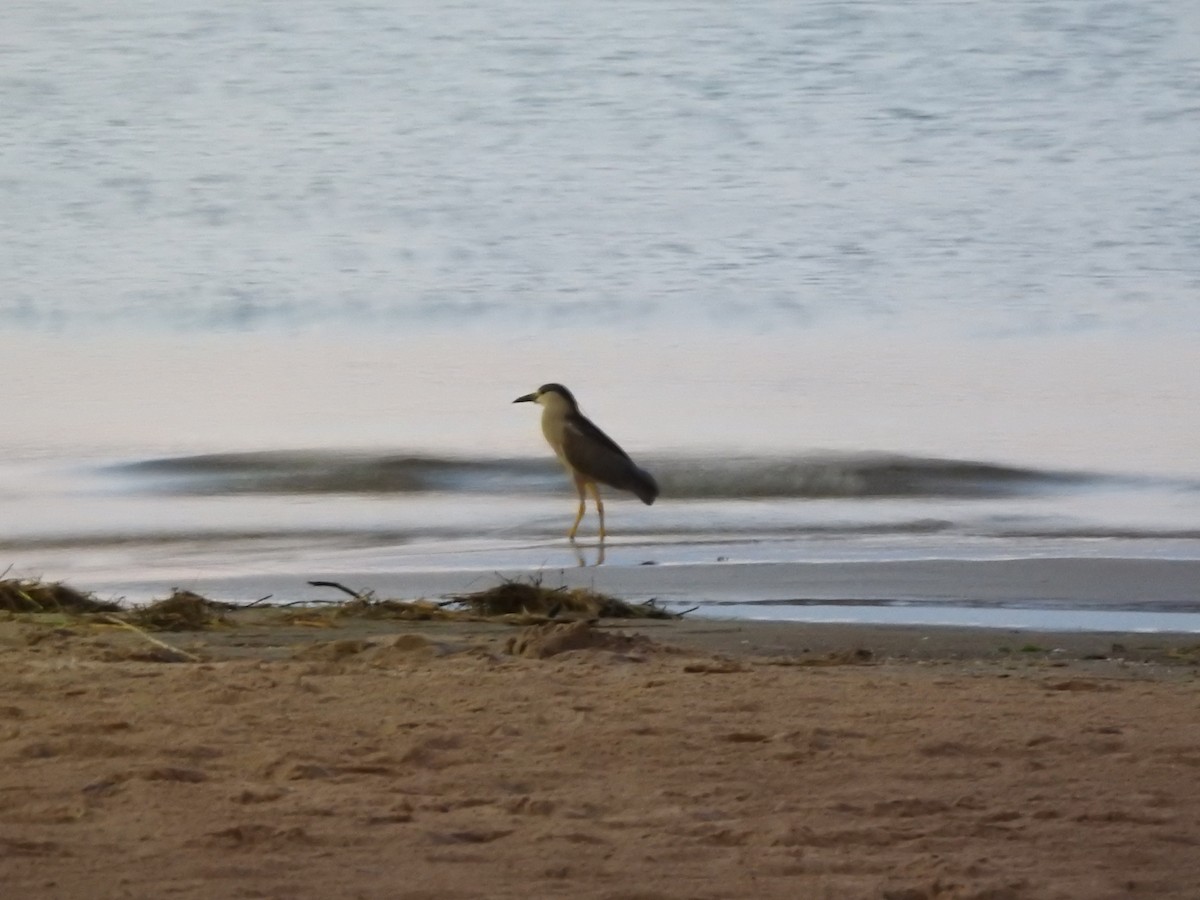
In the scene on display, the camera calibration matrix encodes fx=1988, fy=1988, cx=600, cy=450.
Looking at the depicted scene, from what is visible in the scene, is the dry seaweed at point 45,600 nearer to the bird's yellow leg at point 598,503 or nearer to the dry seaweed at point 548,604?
the dry seaweed at point 548,604

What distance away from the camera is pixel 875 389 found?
16719 mm

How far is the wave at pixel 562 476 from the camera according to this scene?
13352 millimetres

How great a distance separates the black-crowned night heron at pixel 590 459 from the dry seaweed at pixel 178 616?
14.6 feet

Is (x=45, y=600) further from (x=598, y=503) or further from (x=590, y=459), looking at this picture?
(x=590, y=459)

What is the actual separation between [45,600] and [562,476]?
7.08 meters

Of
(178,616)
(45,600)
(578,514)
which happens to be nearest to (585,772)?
(178,616)

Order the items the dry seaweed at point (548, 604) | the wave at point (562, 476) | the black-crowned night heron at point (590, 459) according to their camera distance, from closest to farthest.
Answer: the dry seaweed at point (548, 604), the black-crowned night heron at point (590, 459), the wave at point (562, 476)

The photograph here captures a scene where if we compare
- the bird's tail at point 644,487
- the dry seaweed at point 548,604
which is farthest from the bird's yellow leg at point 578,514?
the dry seaweed at point 548,604

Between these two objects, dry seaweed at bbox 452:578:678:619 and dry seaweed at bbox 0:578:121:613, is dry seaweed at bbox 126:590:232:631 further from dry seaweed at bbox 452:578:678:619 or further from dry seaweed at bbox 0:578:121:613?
dry seaweed at bbox 452:578:678:619

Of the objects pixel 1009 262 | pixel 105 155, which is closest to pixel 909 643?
pixel 1009 262

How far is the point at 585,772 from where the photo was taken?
15.1 ft

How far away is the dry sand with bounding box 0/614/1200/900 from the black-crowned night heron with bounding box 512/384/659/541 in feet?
17.6

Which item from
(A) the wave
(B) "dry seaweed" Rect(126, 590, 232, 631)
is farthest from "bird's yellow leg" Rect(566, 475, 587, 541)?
(B) "dry seaweed" Rect(126, 590, 232, 631)

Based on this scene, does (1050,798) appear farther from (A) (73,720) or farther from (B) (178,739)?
(A) (73,720)
